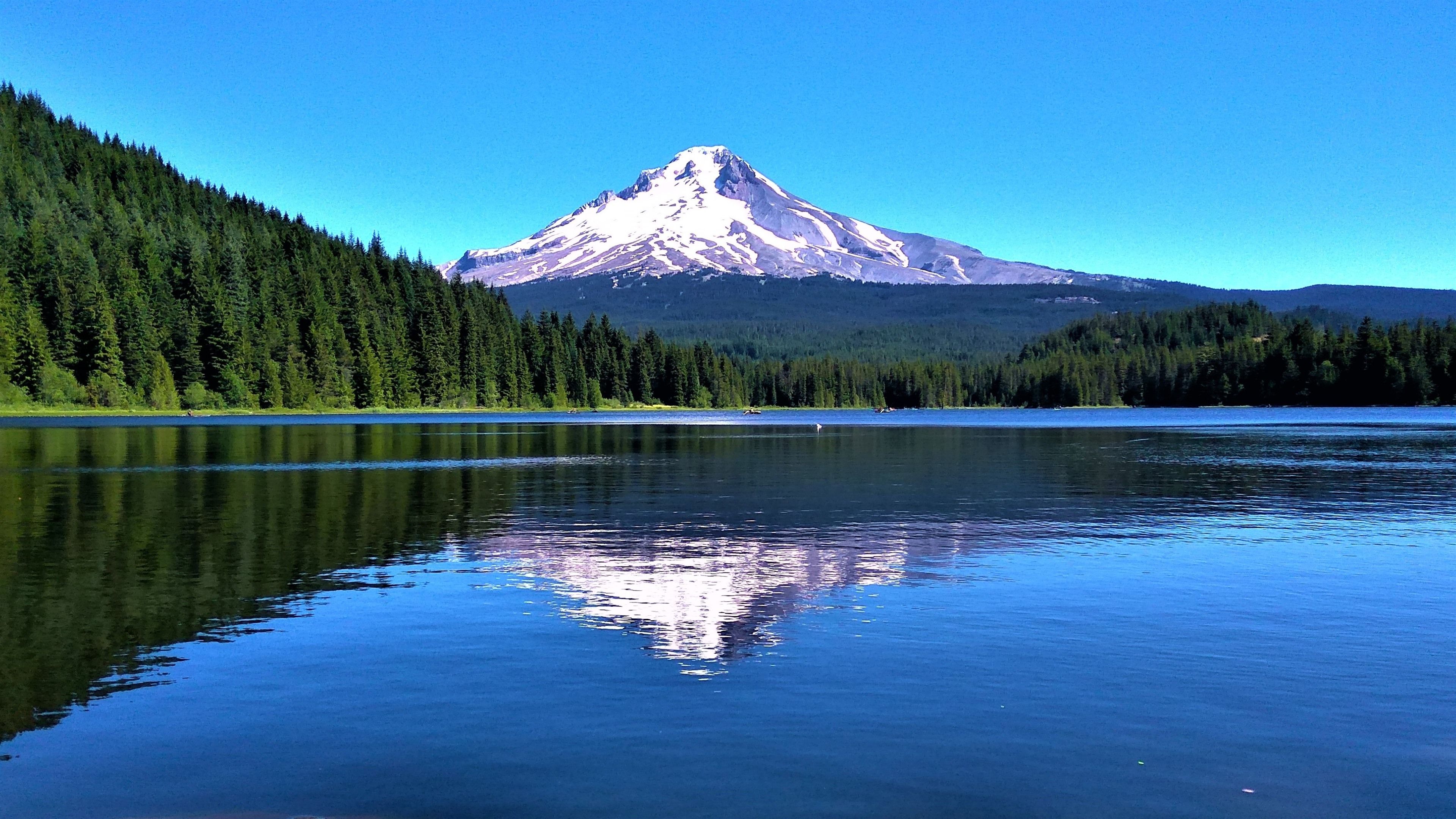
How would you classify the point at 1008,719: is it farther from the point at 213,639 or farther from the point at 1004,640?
the point at 213,639

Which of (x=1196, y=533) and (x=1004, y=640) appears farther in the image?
(x=1196, y=533)

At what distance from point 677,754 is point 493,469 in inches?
2142

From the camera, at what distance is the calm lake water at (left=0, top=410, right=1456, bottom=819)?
507 inches

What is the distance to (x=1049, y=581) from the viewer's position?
89.1 ft

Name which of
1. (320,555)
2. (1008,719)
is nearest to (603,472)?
(320,555)

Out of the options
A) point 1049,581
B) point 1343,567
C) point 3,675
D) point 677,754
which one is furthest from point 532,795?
point 1343,567

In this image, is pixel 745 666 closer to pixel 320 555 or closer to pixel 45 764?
pixel 45 764

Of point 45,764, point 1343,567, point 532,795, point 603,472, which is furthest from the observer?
point 603,472

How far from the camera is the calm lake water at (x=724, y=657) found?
1288cm

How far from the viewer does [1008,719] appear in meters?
15.3

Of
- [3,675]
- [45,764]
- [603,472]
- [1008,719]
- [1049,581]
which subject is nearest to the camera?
[45,764]

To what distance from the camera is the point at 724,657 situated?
19.1m

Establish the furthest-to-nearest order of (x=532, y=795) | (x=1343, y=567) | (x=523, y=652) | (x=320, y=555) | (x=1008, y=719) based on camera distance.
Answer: (x=320, y=555) → (x=1343, y=567) → (x=523, y=652) → (x=1008, y=719) → (x=532, y=795)

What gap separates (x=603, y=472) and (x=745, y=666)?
4693 centimetres
